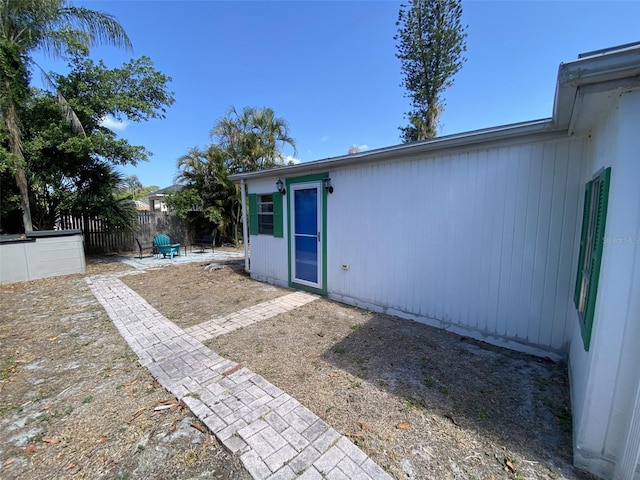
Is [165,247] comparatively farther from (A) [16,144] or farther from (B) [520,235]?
(B) [520,235]

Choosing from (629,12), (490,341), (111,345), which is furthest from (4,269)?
(629,12)

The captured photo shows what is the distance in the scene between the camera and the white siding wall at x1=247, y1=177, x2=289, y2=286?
611 cm

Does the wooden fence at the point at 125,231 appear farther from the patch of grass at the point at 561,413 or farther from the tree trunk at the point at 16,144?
the patch of grass at the point at 561,413

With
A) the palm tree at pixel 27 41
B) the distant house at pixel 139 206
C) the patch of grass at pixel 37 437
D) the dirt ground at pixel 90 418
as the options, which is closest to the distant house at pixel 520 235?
the dirt ground at pixel 90 418

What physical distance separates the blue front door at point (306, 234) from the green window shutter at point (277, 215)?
1.23 feet

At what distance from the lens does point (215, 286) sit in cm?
630

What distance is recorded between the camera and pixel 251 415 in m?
2.21

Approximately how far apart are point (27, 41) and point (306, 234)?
31.2ft

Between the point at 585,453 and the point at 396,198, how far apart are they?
3126mm

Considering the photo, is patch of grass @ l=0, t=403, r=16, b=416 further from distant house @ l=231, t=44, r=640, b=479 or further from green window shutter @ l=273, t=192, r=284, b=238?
green window shutter @ l=273, t=192, r=284, b=238

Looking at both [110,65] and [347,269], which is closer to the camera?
[347,269]

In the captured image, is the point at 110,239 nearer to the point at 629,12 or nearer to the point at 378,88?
the point at 378,88

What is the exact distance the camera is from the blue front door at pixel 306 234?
5328 mm

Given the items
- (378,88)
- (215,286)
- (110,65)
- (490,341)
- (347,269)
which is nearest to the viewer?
→ (490,341)
